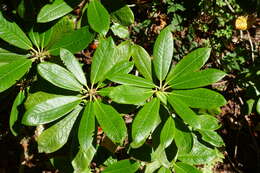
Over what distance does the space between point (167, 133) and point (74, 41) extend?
685 millimetres

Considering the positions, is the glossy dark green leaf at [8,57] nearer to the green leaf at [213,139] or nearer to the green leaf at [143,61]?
the green leaf at [143,61]

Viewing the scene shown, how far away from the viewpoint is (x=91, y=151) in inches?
66.4

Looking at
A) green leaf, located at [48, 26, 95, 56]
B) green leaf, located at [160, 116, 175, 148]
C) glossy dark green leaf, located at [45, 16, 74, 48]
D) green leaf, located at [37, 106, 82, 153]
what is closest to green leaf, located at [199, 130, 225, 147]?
green leaf, located at [160, 116, 175, 148]

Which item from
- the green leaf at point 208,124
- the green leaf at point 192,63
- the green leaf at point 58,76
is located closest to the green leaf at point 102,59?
the green leaf at point 58,76

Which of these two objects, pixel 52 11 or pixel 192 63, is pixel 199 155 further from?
pixel 52 11

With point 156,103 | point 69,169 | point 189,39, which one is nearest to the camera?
point 156,103

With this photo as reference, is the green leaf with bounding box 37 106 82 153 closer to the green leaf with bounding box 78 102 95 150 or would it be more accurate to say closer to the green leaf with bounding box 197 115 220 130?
the green leaf with bounding box 78 102 95 150

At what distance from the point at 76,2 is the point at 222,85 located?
7.30 ft

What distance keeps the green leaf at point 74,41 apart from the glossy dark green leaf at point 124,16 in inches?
9.0

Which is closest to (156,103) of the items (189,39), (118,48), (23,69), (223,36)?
(118,48)

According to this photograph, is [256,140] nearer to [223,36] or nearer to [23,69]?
[223,36]

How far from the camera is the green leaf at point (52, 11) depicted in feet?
5.02

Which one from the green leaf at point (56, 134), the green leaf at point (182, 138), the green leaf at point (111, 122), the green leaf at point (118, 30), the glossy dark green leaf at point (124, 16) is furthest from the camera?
the green leaf at point (118, 30)

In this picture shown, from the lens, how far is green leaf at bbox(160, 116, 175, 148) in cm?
142
